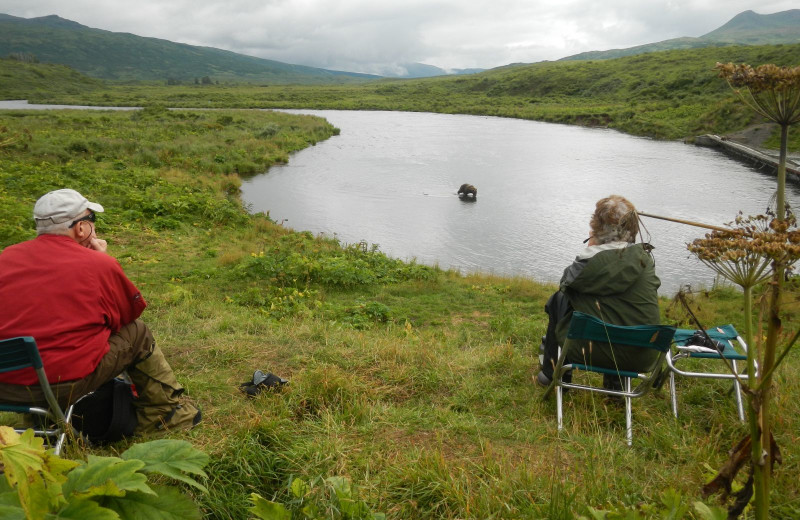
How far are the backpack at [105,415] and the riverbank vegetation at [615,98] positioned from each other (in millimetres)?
25582

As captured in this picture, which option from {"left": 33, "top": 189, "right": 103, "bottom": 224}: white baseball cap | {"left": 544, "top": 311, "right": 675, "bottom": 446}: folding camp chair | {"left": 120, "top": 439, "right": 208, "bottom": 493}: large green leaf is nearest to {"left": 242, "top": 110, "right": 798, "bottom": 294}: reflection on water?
{"left": 544, "top": 311, "right": 675, "bottom": 446}: folding camp chair

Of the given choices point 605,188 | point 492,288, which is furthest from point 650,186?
point 492,288

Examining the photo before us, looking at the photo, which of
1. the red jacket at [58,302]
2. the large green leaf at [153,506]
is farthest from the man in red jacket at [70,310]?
the large green leaf at [153,506]

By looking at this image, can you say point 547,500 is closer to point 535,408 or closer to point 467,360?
point 535,408

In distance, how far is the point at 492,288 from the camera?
1141 cm

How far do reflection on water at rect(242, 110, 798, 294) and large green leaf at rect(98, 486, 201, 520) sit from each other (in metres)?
12.5

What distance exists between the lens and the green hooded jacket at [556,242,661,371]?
158 inches

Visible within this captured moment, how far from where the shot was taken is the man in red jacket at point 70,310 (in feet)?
10.0

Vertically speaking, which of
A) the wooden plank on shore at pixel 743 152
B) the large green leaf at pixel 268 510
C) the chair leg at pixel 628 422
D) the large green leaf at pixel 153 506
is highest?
the wooden plank on shore at pixel 743 152

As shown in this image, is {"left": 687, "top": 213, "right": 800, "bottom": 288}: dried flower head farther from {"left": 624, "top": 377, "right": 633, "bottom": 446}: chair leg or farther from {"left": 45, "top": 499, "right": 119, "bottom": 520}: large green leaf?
{"left": 624, "top": 377, "right": 633, "bottom": 446}: chair leg

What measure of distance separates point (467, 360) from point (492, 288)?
19.8 feet

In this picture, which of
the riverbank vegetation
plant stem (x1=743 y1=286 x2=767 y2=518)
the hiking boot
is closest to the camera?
plant stem (x1=743 y1=286 x2=767 y2=518)

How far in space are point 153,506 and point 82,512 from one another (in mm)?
322

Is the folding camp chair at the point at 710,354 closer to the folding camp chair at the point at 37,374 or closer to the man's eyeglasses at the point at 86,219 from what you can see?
the folding camp chair at the point at 37,374
